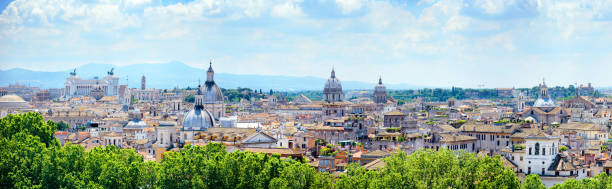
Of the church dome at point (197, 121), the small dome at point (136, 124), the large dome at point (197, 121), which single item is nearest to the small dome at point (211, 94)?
the small dome at point (136, 124)

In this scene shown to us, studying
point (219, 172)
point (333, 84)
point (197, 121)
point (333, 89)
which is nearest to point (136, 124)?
point (197, 121)

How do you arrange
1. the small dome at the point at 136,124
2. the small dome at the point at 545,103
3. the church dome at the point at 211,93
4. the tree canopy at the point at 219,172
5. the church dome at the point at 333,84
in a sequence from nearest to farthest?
1. the tree canopy at the point at 219,172
2. the small dome at the point at 136,124
3. the church dome at the point at 211,93
4. the small dome at the point at 545,103
5. the church dome at the point at 333,84

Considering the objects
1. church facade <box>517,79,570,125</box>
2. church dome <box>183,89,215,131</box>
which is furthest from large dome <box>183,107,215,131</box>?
church facade <box>517,79,570,125</box>

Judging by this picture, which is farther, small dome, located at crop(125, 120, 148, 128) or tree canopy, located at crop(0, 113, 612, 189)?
small dome, located at crop(125, 120, 148, 128)

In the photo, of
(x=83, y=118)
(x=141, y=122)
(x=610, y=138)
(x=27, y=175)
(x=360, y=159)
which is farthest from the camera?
(x=83, y=118)

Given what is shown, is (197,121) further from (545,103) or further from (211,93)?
(545,103)

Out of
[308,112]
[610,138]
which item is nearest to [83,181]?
[610,138]

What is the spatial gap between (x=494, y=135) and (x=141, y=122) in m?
46.8

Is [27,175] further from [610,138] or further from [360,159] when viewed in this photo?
[610,138]

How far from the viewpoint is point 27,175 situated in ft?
142

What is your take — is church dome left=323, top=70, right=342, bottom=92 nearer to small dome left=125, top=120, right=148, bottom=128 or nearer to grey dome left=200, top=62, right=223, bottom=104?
grey dome left=200, top=62, right=223, bottom=104

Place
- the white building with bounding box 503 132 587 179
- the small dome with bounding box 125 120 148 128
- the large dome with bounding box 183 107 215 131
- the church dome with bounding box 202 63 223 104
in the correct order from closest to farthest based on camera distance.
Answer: the white building with bounding box 503 132 587 179 → the large dome with bounding box 183 107 215 131 → the small dome with bounding box 125 120 148 128 → the church dome with bounding box 202 63 223 104

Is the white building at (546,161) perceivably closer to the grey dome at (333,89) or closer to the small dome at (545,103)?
the small dome at (545,103)

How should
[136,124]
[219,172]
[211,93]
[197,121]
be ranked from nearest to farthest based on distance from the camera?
[219,172]
[197,121]
[136,124]
[211,93]
